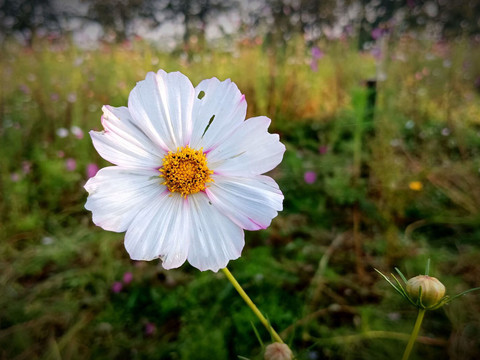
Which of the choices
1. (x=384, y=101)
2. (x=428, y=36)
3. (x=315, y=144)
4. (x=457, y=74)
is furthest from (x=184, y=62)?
(x=428, y=36)

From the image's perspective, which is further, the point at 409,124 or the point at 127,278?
the point at 409,124

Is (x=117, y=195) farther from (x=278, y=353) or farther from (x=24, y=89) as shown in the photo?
(x=24, y=89)

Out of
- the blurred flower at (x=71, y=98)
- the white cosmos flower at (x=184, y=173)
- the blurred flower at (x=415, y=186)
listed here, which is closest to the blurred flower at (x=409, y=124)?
the blurred flower at (x=415, y=186)

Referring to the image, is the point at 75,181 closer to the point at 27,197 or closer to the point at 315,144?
the point at 27,197

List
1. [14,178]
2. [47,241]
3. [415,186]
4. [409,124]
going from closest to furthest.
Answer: [47,241] < [415,186] < [14,178] < [409,124]

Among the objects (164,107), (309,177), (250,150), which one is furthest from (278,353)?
(309,177)

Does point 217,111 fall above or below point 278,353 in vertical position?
above
